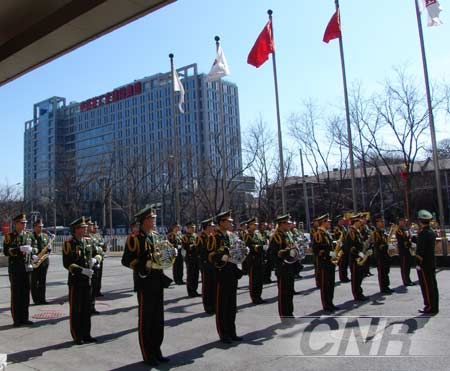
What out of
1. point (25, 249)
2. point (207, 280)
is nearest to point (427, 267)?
point (207, 280)

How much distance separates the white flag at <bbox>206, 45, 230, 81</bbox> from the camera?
20469 millimetres

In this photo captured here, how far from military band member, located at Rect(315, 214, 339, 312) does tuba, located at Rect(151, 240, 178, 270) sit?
14.4ft

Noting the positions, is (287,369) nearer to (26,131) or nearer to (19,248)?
(19,248)

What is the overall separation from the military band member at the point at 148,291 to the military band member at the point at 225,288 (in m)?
1.22

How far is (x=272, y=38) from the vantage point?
19797 millimetres

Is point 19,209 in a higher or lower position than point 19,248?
higher

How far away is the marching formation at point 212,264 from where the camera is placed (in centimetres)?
648

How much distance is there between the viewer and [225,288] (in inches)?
298

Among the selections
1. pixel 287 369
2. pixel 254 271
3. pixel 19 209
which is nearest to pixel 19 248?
pixel 254 271

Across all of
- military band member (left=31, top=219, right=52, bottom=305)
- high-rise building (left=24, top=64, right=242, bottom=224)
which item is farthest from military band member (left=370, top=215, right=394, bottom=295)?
high-rise building (left=24, top=64, right=242, bottom=224)

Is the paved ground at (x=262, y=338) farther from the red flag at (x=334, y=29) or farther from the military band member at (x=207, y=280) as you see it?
the red flag at (x=334, y=29)

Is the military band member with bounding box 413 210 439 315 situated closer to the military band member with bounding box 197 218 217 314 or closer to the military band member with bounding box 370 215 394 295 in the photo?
the military band member with bounding box 370 215 394 295

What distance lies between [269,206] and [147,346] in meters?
29.3

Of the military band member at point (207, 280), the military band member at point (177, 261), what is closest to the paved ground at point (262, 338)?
the military band member at point (207, 280)
